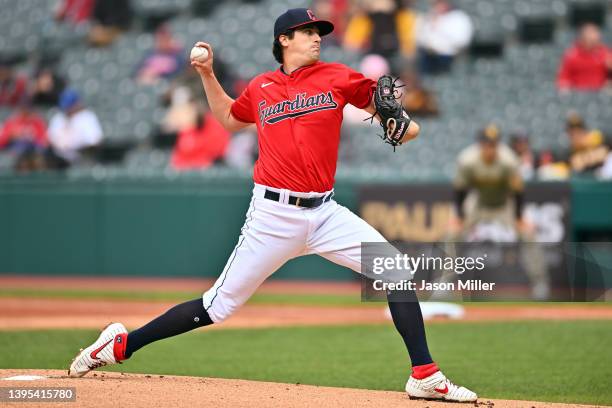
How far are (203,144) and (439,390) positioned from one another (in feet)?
29.4

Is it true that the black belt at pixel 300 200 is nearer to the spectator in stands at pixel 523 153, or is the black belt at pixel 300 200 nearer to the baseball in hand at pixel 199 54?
Answer: the baseball in hand at pixel 199 54

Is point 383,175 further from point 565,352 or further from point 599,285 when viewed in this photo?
point 565,352

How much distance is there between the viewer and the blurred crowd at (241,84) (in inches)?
549

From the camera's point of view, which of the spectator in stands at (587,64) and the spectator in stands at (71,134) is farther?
the spectator in stands at (71,134)

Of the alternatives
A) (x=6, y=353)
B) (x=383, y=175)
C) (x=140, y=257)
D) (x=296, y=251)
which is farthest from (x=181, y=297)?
(x=296, y=251)

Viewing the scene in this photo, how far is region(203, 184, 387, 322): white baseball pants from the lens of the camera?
5.40m

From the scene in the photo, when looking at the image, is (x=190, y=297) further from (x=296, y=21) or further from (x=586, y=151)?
(x=296, y=21)

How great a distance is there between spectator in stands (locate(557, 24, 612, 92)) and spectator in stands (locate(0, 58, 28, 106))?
818 cm

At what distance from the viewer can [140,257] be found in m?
13.5

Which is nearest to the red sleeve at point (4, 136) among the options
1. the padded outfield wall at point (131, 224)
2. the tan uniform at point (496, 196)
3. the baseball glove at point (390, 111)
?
the padded outfield wall at point (131, 224)

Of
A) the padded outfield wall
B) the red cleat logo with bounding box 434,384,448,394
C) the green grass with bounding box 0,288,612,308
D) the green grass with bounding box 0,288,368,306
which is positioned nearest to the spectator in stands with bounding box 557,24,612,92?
the padded outfield wall

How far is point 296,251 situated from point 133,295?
7.13 meters

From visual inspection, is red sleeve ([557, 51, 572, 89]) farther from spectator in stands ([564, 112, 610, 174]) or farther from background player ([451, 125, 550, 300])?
background player ([451, 125, 550, 300])

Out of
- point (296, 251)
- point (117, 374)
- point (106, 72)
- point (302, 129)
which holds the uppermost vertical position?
point (106, 72)
